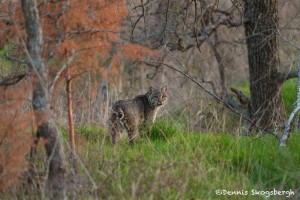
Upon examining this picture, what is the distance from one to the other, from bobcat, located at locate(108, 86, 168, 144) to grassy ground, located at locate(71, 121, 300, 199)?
7.3 inches

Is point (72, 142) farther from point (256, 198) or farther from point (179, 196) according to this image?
point (256, 198)

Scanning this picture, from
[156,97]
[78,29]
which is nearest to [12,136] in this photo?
[78,29]

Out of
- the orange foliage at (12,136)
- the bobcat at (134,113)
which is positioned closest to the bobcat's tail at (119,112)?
the bobcat at (134,113)

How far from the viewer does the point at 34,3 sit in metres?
5.30

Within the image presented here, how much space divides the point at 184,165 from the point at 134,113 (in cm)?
230

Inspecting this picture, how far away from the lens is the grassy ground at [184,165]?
18.2 feet

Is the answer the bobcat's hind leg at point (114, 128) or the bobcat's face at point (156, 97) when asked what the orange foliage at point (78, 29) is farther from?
the bobcat's face at point (156, 97)

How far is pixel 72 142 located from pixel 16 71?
97 cm

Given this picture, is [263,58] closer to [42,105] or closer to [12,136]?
[42,105]

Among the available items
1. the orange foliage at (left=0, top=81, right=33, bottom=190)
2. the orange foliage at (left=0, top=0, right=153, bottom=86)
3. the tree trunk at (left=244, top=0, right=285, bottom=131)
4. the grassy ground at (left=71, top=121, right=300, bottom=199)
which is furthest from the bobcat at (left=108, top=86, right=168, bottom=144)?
the orange foliage at (left=0, top=81, right=33, bottom=190)

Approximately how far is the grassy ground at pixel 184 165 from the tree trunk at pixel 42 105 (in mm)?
257

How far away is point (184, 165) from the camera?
5852mm

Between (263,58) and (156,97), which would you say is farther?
(263,58)

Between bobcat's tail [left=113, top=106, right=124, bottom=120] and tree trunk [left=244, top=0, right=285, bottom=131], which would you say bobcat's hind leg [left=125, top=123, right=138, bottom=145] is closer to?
bobcat's tail [left=113, top=106, right=124, bottom=120]
